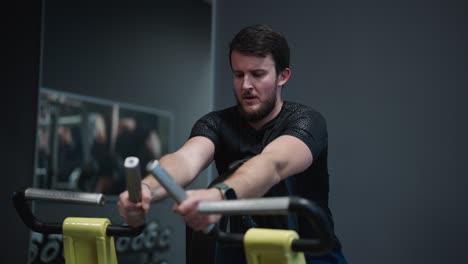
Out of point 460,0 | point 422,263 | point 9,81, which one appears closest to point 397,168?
point 422,263

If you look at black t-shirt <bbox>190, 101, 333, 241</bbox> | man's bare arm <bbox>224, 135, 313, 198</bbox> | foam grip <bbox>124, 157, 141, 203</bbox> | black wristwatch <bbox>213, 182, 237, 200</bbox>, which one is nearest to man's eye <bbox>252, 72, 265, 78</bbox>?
black t-shirt <bbox>190, 101, 333, 241</bbox>

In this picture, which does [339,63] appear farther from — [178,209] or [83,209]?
[83,209]

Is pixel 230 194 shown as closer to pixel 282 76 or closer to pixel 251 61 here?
pixel 251 61

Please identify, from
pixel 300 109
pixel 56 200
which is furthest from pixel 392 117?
pixel 56 200

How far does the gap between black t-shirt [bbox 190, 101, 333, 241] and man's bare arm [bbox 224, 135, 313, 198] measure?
2.6 inches

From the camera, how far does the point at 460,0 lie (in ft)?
9.58

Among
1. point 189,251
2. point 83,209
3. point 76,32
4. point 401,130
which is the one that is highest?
point 76,32

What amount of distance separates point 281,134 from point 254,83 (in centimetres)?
23

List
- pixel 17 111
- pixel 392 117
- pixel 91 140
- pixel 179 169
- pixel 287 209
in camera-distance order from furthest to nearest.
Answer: pixel 91 140
pixel 17 111
pixel 392 117
pixel 179 169
pixel 287 209

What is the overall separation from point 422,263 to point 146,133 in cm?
333

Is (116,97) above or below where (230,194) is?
above

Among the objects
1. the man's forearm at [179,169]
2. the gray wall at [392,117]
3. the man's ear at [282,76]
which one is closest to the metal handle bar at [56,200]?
the man's forearm at [179,169]

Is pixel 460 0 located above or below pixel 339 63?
above

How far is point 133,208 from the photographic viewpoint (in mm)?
→ 1568
